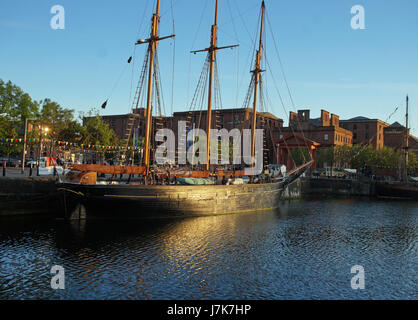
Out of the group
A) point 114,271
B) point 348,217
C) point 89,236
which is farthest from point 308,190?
point 114,271

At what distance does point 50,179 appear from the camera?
3175 centimetres

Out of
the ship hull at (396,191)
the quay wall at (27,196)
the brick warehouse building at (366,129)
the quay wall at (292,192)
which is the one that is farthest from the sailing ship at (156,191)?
the brick warehouse building at (366,129)

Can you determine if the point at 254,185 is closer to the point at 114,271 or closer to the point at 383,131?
the point at 114,271

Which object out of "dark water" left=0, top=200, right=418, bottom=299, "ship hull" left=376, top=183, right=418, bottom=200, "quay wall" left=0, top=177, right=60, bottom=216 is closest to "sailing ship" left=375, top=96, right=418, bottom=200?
"ship hull" left=376, top=183, right=418, bottom=200

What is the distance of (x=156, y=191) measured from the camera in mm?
28609

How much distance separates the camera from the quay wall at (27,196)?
95.5 feet

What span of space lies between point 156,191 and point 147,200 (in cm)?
98

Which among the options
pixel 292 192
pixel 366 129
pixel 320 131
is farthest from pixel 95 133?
pixel 366 129

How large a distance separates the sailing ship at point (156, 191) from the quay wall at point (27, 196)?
4.40 meters

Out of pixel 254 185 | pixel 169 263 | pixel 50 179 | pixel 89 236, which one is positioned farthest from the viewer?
pixel 254 185

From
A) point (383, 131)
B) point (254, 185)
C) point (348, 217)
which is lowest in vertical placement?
point (348, 217)

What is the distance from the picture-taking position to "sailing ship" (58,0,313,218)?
27.1 metres

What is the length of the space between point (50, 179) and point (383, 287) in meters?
26.7

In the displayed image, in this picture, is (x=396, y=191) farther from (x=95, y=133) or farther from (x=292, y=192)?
(x=95, y=133)
